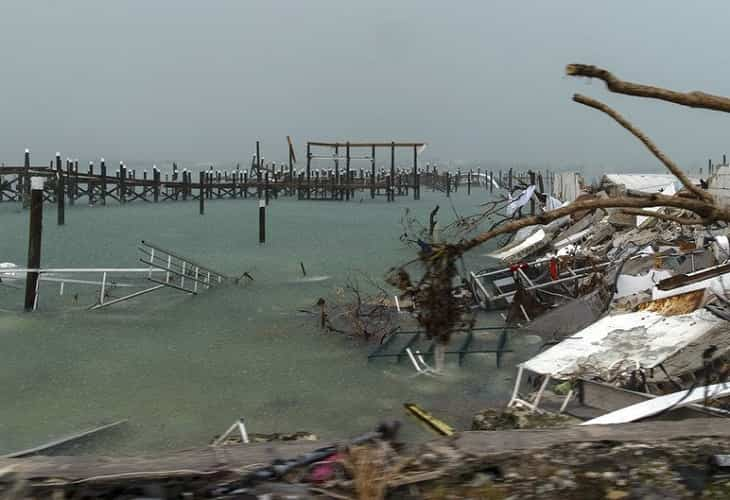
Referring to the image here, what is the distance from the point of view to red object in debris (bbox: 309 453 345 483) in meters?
3.18

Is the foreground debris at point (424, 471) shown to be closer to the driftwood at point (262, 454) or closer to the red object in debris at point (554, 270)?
the driftwood at point (262, 454)

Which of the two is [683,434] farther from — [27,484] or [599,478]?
[27,484]

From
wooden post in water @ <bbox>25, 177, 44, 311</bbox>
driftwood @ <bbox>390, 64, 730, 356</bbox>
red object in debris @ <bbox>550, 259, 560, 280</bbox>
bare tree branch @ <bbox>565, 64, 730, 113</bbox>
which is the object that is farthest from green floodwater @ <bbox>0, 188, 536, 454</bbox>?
bare tree branch @ <bbox>565, 64, 730, 113</bbox>

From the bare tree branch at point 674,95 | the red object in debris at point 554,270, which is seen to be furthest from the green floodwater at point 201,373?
the bare tree branch at point 674,95

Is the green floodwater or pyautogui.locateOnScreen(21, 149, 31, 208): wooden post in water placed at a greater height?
pyautogui.locateOnScreen(21, 149, 31, 208): wooden post in water

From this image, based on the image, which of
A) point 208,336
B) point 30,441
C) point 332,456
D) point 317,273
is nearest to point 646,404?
point 332,456

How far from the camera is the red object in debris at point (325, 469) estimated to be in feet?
10.4

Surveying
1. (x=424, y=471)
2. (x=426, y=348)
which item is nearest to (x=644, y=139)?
(x=424, y=471)

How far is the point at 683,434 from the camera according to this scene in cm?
369

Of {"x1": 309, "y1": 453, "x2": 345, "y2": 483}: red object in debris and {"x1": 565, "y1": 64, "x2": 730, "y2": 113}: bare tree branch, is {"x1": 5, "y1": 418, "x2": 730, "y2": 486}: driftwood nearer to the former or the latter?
{"x1": 309, "y1": 453, "x2": 345, "y2": 483}: red object in debris

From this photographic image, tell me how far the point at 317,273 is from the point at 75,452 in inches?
542

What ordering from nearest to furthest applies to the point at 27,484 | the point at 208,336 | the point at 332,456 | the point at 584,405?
1. the point at 27,484
2. the point at 332,456
3. the point at 584,405
4. the point at 208,336

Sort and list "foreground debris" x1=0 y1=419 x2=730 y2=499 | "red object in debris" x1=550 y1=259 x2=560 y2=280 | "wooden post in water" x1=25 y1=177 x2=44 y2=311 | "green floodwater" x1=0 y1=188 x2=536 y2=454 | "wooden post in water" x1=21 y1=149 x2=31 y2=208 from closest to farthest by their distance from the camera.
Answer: "foreground debris" x1=0 y1=419 x2=730 y2=499 < "green floodwater" x1=0 y1=188 x2=536 y2=454 < "red object in debris" x1=550 y1=259 x2=560 y2=280 < "wooden post in water" x1=25 y1=177 x2=44 y2=311 < "wooden post in water" x1=21 y1=149 x2=31 y2=208

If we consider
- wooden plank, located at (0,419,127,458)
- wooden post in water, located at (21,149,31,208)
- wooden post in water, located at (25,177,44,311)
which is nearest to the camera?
wooden plank, located at (0,419,127,458)
